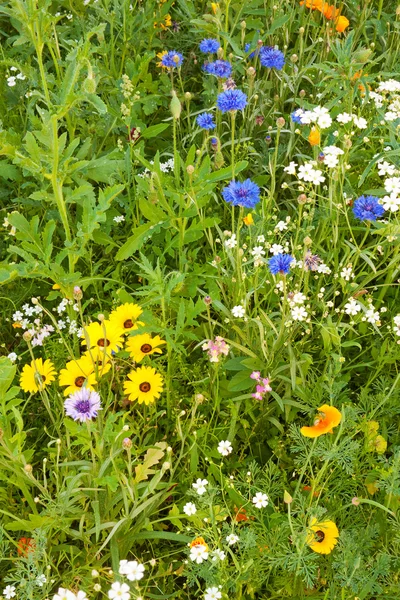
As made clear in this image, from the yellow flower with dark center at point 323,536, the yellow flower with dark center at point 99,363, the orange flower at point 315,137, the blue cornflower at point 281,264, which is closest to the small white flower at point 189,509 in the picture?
the yellow flower with dark center at point 323,536

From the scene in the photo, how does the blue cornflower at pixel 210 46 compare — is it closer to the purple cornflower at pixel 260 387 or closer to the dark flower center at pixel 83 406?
the purple cornflower at pixel 260 387

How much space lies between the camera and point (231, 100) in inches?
78.4

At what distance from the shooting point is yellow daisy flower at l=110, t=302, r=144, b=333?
1872 millimetres

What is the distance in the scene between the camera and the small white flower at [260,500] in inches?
60.8

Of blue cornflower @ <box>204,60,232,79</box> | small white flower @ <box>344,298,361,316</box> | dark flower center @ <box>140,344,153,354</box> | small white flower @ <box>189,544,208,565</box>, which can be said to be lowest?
small white flower @ <box>189,544,208,565</box>

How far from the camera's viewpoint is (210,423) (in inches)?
70.1

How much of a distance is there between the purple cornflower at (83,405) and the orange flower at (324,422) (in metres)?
0.50

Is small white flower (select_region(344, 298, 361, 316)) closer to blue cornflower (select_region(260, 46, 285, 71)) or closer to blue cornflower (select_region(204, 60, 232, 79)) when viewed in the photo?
blue cornflower (select_region(204, 60, 232, 79))

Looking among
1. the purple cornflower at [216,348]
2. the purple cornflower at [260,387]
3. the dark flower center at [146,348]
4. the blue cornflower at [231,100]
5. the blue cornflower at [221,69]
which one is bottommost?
the purple cornflower at [260,387]

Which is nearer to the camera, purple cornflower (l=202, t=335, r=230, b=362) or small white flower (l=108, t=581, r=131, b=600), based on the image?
small white flower (l=108, t=581, r=131, b=600)

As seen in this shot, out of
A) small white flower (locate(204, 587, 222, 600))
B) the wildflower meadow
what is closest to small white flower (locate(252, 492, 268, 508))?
the wildflower meadow

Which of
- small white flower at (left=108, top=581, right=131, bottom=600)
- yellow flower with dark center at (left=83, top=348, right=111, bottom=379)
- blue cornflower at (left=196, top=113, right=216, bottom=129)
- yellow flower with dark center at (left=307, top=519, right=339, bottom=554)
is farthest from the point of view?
blue cornflower at (left=196, top=113, right=216, bottom=129)

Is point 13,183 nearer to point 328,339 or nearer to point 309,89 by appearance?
point 309,89

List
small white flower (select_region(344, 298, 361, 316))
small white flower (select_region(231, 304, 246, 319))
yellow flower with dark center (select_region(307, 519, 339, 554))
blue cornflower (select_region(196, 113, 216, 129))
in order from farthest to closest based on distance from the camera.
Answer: blue cornflower (select_region(196, 113, 216, 129)), small white flower (select_region(344, 298, 361, 316)), small white flower (select_region(231, 304, 246, 319)), yellow flower with dark center (select_region(307, 519, 339, 554))
